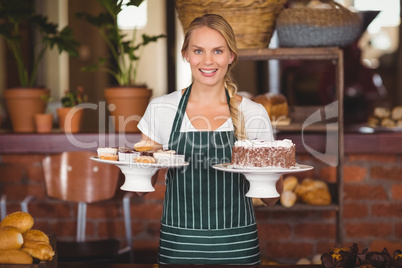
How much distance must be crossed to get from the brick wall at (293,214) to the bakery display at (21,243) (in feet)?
5.77

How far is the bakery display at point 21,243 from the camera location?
1.28 meters

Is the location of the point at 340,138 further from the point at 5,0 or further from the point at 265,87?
the point at 265,87

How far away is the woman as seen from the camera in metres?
1.92

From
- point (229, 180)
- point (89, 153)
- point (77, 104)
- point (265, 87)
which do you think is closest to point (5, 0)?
point (77, 104)

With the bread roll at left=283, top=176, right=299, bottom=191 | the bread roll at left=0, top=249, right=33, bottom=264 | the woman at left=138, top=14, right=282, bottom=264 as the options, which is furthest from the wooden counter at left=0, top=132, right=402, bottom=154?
the bread roll at left=0, top=249, right=33, bottom=264

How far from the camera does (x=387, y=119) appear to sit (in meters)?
3.21

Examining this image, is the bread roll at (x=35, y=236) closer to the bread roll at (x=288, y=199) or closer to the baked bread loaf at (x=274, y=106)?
the bread roll at (x=288, y=199)

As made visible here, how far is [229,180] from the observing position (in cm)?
200

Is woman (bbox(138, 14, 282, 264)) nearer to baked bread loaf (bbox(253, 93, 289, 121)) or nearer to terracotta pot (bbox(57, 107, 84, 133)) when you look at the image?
baked bread loaf (bbox(253, 93, 289, 121))

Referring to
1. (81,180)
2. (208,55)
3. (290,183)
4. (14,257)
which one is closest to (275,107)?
(290,183)

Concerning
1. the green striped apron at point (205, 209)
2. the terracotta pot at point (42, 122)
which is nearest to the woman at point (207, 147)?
the green striped apron at point (205, 209)

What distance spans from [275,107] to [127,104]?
0.81 meters

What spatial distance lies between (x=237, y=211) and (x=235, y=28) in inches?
40.5

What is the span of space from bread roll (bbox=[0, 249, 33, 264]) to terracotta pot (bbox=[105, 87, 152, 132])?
1858 millimetres
